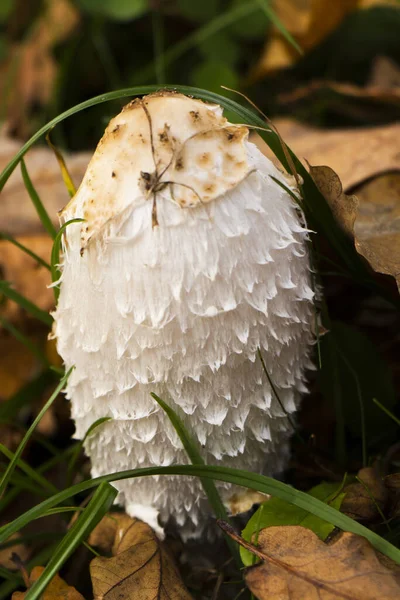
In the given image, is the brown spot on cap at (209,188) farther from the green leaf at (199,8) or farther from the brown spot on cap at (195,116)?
the green leaf at (199,8)

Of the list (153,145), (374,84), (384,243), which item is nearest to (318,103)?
(374,84)

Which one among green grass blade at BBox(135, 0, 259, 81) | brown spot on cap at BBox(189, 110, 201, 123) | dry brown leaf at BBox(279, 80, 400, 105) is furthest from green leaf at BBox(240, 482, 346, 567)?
green grass blade at BBox(135, 0, 259, 81)

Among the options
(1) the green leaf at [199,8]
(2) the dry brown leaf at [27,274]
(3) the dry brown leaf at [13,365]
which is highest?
(1) the green leaf at [199,8]

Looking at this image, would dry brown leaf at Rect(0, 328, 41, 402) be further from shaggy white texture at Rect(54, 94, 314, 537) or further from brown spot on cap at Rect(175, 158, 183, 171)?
A: brown spot on cap at Rect(175, 158, 183, 171)

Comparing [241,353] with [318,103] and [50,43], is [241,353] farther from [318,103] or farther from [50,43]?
[50,43]

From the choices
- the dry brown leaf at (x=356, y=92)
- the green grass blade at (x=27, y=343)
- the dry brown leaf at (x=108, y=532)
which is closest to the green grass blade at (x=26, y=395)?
the green grass blade at (x=27, y=343)

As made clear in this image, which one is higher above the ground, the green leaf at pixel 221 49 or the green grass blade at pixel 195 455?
the green leaf at pixel 221 49
